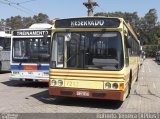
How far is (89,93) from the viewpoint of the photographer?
11.9 meters

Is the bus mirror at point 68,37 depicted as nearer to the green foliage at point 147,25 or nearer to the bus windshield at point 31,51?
the bus windshield at point 31,51

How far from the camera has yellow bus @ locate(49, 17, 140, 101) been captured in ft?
38.4

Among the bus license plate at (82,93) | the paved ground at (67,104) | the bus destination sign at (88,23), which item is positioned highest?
the bus destination sign at (88,23)

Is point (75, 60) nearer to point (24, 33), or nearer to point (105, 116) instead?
point (105, 116)

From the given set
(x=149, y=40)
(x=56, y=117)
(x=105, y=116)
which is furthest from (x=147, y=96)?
(x=149, y=40)

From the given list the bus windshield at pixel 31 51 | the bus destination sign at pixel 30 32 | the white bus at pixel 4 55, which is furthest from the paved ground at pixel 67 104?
A: the white bus at pixel 4 55

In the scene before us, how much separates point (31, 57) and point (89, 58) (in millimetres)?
6234

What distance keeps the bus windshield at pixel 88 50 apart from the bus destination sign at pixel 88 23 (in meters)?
0.22

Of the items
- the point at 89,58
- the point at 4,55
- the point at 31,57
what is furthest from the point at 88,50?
the point at 4,55

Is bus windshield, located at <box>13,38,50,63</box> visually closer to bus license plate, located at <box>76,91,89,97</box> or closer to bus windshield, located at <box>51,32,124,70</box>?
bus windshield, located at <box>51,32,124,70</box>

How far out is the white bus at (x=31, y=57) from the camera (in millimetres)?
17672

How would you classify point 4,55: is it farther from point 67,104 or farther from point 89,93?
point 89,93

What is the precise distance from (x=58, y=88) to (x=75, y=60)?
1.02m

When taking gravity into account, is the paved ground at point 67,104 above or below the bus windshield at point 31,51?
below
